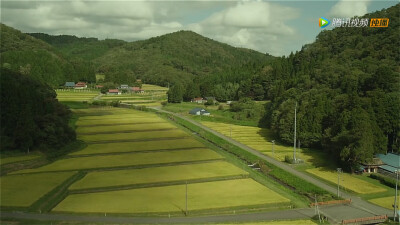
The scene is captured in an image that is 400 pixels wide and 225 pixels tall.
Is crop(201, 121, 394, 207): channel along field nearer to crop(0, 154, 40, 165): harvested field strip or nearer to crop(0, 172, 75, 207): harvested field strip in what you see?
crop(0, 172, 75, 207): harvested field strip

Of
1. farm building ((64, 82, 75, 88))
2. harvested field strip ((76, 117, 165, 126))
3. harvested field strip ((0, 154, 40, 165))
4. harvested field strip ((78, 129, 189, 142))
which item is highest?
farm building ((64, 82, 75, 88))

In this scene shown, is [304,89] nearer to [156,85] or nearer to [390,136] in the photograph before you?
[390,136]

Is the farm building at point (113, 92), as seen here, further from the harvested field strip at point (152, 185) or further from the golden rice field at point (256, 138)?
the harvested field strip at point (152, 185)

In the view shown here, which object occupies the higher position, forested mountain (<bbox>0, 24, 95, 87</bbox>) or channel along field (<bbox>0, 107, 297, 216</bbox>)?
forested mountain (<bbox>0, 24, 95, 87</bbox>)

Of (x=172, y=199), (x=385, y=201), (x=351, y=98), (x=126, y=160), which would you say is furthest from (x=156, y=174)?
(x=351, y=98)

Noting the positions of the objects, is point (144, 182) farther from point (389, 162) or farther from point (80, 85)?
point (80, 85)

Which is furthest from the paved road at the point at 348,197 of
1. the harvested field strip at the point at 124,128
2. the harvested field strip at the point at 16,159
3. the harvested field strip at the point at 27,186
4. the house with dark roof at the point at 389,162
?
the harvested field strip at the point at 16,159

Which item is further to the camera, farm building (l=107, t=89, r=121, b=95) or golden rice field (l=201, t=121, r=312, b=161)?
farm building (l=107, t=89, r=121, b=95)

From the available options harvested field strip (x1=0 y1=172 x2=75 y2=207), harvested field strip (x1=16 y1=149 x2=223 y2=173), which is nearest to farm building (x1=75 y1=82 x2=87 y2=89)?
harvested field strip (x1=16 y1=149 x2=223 y2=173)
